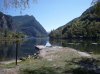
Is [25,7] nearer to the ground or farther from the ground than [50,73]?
farther from the ground

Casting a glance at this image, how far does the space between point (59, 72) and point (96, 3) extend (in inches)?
471

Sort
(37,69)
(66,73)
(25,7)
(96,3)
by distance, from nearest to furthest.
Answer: (25,7), (66,73), (37,69), (96,3)

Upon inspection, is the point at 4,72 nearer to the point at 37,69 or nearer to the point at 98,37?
the point at 37,69

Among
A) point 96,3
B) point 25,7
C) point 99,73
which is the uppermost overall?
point 96,3

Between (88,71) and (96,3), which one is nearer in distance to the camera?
(88,71)

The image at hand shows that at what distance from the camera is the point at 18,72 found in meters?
22.2

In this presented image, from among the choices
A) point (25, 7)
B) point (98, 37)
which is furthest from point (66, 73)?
point (98, 37)

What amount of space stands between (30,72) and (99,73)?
6419 mm

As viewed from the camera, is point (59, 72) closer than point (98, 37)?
Yes

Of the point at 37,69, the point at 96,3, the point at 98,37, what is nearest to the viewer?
the point at 37,69

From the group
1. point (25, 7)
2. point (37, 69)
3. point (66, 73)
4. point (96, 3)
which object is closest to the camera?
point (25, 7)

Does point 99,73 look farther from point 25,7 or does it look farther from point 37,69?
point 25,7

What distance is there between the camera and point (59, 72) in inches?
868

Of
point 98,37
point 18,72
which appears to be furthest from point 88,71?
point 98,37
